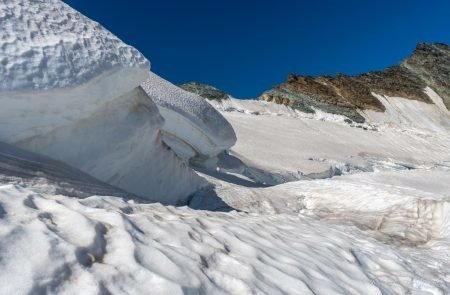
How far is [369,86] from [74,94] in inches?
1124

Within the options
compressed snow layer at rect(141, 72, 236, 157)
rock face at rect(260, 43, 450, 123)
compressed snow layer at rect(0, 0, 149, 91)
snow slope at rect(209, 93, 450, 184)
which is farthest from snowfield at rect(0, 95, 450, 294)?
rock face at rect(260, 43, 450, 123)

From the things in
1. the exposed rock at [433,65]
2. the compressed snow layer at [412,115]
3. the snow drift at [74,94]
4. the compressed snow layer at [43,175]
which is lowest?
the compressed snow layer at [43,175]

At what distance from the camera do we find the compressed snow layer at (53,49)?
346 centimetres

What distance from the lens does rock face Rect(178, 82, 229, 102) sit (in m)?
20.8

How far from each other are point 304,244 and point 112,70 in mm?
2125

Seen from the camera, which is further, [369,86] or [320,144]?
[369,86]

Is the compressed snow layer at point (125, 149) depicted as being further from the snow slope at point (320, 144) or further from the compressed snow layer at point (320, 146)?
the compressed snow layer at point (320, 146)

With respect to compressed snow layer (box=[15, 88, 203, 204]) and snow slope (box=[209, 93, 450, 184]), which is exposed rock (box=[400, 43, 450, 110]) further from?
compressed snow layer (box=[15, 88, 203, 204])

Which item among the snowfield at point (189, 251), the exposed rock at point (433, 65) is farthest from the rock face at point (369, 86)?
the snowfield at point (189, 251)

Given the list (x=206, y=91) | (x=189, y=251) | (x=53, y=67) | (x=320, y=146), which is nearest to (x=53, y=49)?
(x=53, y=67)

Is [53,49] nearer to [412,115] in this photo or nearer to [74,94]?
→ [74,94]

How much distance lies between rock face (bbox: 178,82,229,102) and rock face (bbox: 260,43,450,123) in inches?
134

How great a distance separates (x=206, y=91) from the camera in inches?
840

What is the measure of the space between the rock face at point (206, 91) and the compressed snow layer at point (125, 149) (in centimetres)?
1469
